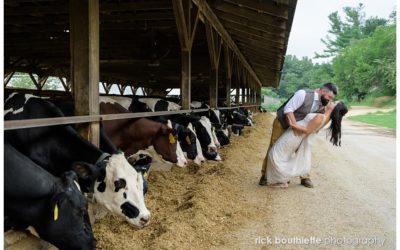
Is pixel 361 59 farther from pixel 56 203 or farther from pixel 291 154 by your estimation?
pixel 56 203

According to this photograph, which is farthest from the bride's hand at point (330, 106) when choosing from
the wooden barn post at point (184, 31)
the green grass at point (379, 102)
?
the green grass at point (379, 102)

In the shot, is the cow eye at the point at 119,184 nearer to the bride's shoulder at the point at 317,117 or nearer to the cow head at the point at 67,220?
the cow head at the point at 67,220

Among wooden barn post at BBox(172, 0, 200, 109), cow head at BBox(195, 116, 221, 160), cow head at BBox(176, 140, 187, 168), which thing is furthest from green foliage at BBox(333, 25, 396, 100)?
cow head at BBox(176, 140, 187, 168)

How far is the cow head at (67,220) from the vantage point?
267 centimetres

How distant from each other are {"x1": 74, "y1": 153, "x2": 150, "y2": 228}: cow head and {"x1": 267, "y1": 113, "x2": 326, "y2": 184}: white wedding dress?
289 centimetres

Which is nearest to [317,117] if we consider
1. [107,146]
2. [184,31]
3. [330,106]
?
[330,106]

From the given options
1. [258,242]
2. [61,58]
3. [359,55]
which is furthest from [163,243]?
[359,55]

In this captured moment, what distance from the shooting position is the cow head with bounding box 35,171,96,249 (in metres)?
2.67

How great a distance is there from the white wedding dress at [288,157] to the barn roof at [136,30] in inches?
86.2

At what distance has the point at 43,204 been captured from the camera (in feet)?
8.78

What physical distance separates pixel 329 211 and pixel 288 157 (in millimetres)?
1316

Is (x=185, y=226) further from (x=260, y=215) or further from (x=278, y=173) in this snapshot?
(x=278, y=173)

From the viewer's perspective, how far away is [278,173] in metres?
5.72

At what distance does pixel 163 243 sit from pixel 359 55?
41.7 m
